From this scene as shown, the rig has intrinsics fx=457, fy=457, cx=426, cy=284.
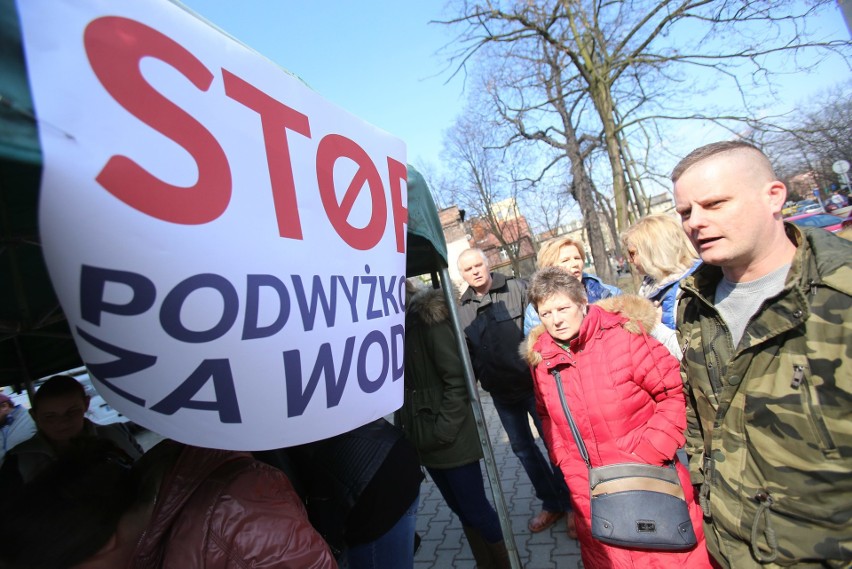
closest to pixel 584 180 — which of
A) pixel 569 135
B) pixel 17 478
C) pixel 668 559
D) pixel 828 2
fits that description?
pixel 569 135

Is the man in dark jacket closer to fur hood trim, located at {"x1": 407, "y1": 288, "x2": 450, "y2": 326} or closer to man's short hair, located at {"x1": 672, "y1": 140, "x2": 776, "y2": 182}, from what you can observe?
fur hood trim, located at {"x1": 407, "y1": 288, "x2": 450, "y2": 326}

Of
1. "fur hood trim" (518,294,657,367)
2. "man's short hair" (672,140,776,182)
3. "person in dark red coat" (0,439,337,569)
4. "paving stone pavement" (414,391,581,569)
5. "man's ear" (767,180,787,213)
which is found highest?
"man's short hair" (672,140,776,182)

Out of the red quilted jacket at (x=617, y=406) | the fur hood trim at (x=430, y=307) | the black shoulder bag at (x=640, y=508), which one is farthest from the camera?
the fur hood trim at (x=430, y=307)

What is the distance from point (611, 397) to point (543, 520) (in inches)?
77.4

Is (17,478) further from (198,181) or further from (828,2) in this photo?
(828,2)

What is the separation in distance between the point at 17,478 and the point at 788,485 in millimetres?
2876

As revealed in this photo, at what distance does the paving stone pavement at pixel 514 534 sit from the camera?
10.5 ft

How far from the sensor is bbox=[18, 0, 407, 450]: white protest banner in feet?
2.57

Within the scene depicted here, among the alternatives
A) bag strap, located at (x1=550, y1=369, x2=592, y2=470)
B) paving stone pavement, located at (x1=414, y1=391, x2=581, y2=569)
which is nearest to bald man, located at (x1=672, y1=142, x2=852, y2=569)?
bag strap, located at (x1=550, y1=369, x2=592, y2=470)

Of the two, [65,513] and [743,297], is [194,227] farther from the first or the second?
[743,297]

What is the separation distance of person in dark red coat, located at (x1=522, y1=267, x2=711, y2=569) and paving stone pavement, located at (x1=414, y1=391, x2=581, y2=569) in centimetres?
117

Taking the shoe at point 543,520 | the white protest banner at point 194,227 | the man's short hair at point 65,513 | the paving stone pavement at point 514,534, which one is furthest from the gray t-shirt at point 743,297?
the shoe at point 543,520

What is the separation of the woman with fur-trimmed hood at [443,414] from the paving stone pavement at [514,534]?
0.65 meters

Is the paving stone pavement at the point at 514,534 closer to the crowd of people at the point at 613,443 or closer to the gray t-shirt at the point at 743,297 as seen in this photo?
the crowd of people at the point at 613,443
